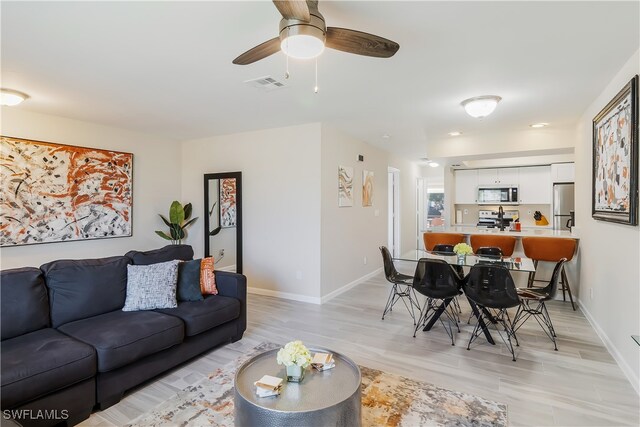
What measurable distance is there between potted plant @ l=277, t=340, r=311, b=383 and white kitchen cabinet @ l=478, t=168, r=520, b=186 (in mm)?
6862

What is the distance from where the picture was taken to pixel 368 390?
242 cm

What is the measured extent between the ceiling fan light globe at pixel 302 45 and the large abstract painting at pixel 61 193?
3870 millimetres

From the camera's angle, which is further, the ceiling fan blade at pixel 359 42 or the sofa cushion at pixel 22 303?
the sofa cushion at pixel 22 303

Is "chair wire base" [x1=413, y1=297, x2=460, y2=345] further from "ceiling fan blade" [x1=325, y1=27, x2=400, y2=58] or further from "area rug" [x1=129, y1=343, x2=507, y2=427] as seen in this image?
"ceiling fan blade" [x1=325, y1=27, x2=400, y2=58]

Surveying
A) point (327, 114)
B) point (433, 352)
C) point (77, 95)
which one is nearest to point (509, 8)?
point (327, 114)

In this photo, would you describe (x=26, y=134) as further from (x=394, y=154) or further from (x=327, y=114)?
(x=394, y=154)

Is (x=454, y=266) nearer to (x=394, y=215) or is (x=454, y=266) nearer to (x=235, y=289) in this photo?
(x=235, y=289)

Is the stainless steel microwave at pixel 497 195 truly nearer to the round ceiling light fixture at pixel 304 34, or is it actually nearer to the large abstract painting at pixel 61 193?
the round ceiling light fixture at pixel 304 34

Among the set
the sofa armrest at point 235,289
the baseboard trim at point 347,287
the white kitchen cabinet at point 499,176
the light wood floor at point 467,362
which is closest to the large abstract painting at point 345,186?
the baseboard trim at point 347,287

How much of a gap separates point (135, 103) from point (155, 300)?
2.23 m

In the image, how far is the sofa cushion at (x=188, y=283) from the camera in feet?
10.3

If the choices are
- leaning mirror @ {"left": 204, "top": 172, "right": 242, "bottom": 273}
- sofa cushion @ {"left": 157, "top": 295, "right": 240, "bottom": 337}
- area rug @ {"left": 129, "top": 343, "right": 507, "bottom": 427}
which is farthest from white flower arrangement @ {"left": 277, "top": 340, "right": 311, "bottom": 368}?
leaning mirror @ {"left": 204, "top": 172, "right": 242, "bottom": 273}

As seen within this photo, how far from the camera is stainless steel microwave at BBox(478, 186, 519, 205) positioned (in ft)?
23.1

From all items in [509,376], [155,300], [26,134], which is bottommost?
[509,376]
